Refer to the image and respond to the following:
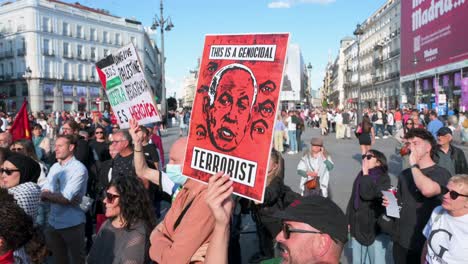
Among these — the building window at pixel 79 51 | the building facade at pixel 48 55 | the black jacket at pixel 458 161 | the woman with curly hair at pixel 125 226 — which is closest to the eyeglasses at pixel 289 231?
the woman with curly hair at pixel 125 226

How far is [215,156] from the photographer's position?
2359 mm

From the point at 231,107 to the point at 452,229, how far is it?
6.39ft

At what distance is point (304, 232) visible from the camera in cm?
191

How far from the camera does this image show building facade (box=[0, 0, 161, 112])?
2263 inches

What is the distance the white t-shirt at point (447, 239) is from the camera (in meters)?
3.10

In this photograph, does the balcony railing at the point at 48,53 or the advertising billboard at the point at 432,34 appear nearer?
the advertising billboard at the point at 432,34

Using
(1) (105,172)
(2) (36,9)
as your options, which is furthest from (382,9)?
(1) (105,172)

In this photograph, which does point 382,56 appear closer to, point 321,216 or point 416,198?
point 416,198

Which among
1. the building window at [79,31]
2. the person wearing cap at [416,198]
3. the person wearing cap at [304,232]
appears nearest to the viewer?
the person wearing cap at [304,232]

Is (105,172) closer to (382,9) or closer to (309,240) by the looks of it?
(309,240)

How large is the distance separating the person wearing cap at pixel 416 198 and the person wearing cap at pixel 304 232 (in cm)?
191

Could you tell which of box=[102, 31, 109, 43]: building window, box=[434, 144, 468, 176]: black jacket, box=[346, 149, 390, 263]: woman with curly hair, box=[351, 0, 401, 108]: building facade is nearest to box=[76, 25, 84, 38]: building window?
box=[102, 31, 109, 43]: building window

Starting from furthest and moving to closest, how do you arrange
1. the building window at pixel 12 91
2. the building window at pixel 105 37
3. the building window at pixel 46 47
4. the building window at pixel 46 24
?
1. the building window at pixel 105 37
2. the building window at pixel 12 91
3. the building window at pixel 46 47
4. the building window at pixel 46 24

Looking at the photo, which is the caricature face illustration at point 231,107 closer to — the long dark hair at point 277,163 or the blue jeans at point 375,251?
the long dark hair at point 277,163
